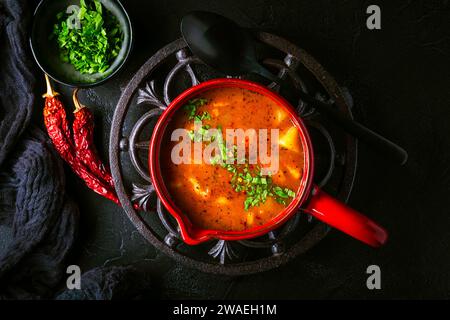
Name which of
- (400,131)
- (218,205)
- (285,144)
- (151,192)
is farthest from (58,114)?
→ (400,131)

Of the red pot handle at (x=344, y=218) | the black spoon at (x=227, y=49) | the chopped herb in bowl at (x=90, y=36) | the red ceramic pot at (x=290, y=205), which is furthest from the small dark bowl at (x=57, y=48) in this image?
the red pot handle at (x=344, y=218)

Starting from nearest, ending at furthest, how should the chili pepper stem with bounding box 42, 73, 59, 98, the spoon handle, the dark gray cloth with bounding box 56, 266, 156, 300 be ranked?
1. the spoon handle
2. the dark gray cloth with bounding box 56, 266, 156, 300
3. the chili pepper stem with bounding box 42, 73, 59, 98

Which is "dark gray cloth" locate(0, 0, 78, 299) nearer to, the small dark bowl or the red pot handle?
the small dark bowl

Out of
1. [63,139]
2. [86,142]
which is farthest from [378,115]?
[63,139]

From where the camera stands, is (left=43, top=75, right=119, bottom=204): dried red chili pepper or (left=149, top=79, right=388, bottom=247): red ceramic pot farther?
(left=43, top=75, right=119, bottom=204): dried red chili pepper

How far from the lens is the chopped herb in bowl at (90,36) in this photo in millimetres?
2500

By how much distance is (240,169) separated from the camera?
2277mm

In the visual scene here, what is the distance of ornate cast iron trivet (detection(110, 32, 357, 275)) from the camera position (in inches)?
92.8

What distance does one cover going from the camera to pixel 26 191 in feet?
8.41

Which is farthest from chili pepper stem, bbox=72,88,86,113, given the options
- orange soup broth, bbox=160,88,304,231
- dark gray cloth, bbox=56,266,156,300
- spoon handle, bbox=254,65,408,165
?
spoon handle, bbox=254,65,408,165

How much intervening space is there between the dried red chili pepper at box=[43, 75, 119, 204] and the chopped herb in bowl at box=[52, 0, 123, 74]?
20 centimetres

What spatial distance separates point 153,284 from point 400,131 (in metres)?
1.44

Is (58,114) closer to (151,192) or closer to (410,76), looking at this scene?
(151,192)

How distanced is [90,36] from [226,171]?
934mm
